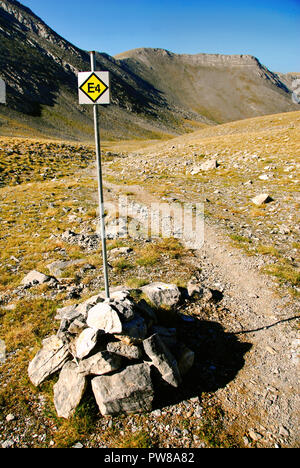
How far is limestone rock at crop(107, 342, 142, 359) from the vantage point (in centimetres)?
553

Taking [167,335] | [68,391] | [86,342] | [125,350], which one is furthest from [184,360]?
[68,391]

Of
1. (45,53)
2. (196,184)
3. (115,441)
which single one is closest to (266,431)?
(115,441)

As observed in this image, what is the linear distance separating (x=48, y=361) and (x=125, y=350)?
6.17 ft

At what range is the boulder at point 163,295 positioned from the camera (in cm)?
814

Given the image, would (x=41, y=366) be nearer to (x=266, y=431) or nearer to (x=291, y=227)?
(x=266, y=431)

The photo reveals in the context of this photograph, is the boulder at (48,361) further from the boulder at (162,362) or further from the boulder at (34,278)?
the boulder at (34,278)

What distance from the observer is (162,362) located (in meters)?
5.57

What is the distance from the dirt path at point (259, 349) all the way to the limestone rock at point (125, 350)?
1984 mm

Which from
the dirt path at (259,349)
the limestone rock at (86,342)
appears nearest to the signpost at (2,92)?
the dirt path at (259,349)

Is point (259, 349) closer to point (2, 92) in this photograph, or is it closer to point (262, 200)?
point (262, 200)

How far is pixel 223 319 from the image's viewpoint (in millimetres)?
7961

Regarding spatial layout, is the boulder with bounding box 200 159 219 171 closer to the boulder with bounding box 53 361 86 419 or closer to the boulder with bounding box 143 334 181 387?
the boulder with bounding box 143 334 181 387

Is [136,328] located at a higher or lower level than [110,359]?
higher
